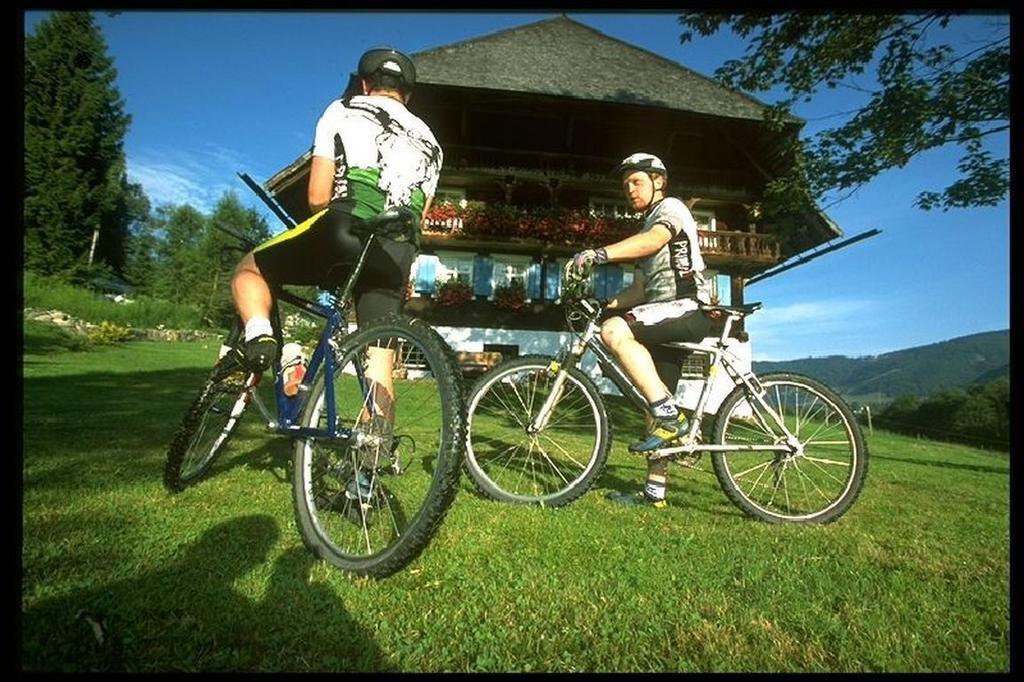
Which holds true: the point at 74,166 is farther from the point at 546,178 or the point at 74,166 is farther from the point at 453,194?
the point at 546,178

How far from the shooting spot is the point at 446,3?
5.22 feet

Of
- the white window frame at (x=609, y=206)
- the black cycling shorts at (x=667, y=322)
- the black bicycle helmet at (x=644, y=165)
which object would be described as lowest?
the black cycling shorts at (x=667, y=322)

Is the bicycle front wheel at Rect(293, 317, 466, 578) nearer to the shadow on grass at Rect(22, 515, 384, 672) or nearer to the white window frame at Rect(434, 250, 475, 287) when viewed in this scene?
the shadow on grass at Rect(22, 515, 384, 672)

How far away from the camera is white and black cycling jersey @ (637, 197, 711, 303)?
330 cm

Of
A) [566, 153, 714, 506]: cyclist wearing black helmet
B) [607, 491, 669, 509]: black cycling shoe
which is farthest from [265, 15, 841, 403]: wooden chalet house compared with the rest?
[607, 491, 669, 509]: black cycling shoe

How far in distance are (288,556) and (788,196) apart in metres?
9.09

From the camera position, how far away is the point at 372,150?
2.42 meters

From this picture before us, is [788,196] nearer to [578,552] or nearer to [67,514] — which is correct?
[578,552]

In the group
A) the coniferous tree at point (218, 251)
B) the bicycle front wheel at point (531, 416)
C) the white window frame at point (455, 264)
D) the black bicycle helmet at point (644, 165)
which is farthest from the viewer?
the coniferous tree at point (218, 251)

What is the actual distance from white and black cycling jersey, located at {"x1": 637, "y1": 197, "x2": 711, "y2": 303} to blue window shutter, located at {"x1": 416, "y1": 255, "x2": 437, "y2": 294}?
48.8 feet

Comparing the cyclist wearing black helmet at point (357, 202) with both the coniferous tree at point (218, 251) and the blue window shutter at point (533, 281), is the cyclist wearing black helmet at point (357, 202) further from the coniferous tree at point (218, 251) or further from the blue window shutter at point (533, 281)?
the coniferous tree at point (218, 251)

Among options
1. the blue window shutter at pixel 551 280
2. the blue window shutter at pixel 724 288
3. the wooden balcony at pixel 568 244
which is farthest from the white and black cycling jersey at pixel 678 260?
the blue window shutter at pixel 724 288

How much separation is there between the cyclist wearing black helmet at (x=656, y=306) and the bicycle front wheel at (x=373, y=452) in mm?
1398

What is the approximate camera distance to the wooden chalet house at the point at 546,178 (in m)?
17.3
